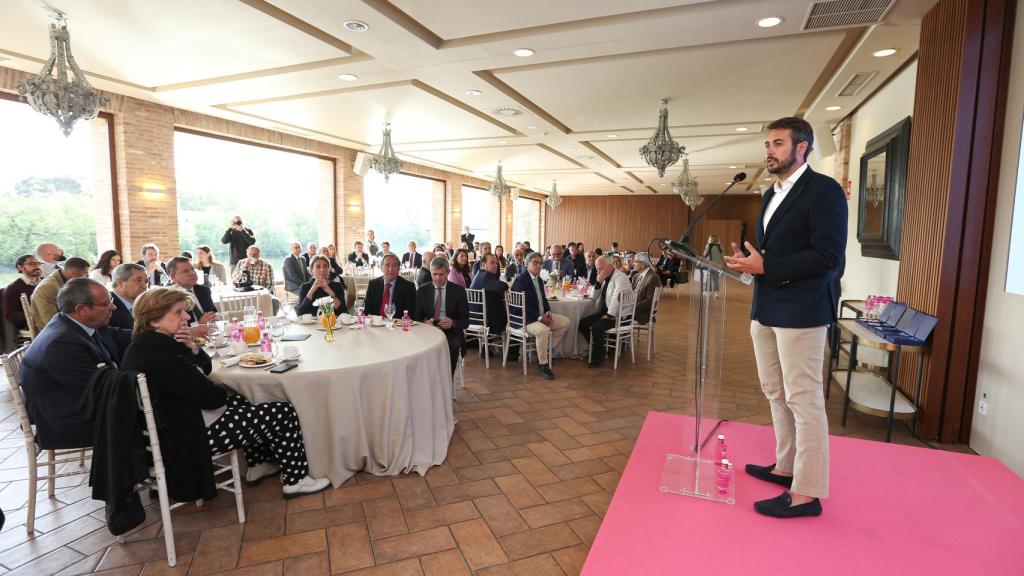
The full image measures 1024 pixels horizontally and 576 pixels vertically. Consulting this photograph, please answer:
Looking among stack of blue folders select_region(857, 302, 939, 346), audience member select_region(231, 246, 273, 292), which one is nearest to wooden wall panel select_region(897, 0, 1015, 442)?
stack of blue folders select_region(857, 302, 939, 346)

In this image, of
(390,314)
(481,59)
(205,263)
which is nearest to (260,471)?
(390,314)

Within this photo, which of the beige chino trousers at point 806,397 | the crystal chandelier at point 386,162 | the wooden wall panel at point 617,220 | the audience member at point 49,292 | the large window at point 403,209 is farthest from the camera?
the wooden wall panel at point 617,220

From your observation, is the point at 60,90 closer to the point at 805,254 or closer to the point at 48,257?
the point at 48,257

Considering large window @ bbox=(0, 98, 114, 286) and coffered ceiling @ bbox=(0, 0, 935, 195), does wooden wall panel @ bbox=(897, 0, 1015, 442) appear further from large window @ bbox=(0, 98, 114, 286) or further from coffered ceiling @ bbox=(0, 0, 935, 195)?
large window @ bbox=(0, 98, 114, 286)

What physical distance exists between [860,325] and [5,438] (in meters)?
6.25

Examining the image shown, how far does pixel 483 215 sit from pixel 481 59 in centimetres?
1242

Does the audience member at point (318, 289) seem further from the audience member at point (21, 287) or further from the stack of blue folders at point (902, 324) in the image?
the stack of blue folders at point (902, 324)


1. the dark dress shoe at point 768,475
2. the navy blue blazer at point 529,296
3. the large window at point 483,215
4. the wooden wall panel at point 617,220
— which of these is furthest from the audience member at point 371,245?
the wooden wall panel at point 617,220

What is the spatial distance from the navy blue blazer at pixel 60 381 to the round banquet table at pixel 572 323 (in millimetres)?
4190

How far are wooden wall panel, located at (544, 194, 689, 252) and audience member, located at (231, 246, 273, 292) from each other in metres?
16.1

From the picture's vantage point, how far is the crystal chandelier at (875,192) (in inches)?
197

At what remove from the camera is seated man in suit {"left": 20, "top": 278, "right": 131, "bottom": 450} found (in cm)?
219

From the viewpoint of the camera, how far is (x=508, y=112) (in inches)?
272

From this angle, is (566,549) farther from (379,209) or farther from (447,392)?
(379,209)
